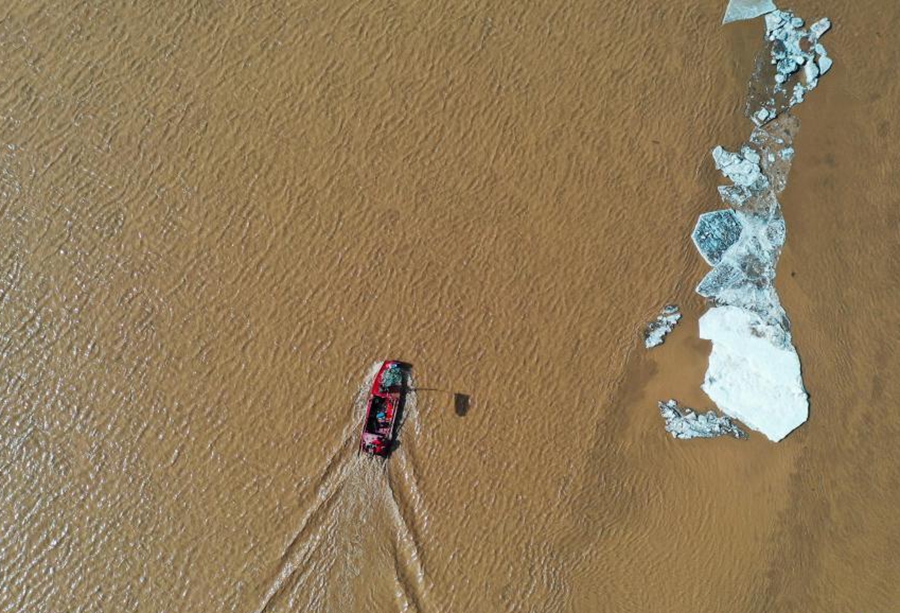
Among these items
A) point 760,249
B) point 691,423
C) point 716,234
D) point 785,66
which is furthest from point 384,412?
point 785,66

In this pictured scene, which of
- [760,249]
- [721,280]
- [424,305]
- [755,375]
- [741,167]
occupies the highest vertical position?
[741,167]

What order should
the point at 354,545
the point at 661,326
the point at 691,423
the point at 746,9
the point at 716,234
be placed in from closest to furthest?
1. the point at 354,545
2. the point at 691,423
3. the point at 661,326
4. the point at 716,234
5. the point at 746,9

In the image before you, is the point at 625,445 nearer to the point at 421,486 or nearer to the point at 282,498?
the point at 421,486

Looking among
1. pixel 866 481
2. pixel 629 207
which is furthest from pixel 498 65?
pixel 866 481

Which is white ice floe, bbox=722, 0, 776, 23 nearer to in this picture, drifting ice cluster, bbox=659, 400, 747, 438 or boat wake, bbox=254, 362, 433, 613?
drifting ice cluster, bbox=659, 400, 747, 438

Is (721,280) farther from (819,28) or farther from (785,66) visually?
(819,28)

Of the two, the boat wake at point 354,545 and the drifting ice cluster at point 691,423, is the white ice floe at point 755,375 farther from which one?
the boat wake at point 354,545
